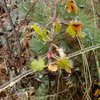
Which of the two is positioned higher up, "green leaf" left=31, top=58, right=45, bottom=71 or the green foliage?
"green leaf" left=31, top=58, right=45, bottom=71

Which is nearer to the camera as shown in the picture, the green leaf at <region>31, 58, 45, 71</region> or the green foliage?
the green leaf at <region>31, 58, 45, 71</region>

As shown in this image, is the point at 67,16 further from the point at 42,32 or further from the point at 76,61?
the point at 42,32

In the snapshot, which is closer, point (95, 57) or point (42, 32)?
point (42, 32)

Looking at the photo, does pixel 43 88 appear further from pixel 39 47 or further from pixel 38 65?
pixel 38 65

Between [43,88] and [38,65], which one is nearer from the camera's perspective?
[38,65]

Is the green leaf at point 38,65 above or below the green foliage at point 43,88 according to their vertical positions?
above

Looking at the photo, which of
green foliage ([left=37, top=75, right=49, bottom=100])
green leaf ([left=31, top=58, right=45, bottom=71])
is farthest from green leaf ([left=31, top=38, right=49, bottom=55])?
green leaf ([left=31, top=58, right=45, bottom=71])

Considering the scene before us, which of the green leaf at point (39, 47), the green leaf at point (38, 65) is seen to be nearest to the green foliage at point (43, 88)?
the green leaf at point (39, 47)

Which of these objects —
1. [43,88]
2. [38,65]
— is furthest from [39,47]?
[38,65]

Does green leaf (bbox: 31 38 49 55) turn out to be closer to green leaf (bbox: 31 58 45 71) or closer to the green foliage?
the green foliage

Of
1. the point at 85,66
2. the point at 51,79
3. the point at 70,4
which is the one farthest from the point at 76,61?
the point at 70,4

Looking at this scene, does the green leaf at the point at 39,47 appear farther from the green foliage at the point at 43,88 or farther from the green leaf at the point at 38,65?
the green leaf at the point at 38,65
